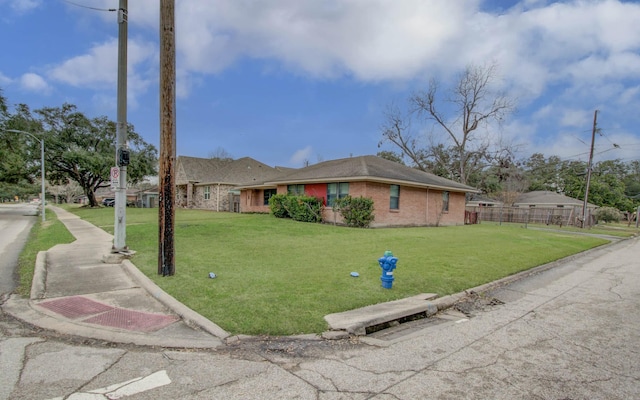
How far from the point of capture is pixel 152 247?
10070 mm

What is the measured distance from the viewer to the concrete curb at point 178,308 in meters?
4.22

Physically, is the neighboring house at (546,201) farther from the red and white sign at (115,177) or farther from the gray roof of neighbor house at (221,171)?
the red and white sign at (115,177)

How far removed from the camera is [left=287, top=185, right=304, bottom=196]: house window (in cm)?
2198

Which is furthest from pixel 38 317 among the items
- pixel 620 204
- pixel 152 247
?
pixel 620 204

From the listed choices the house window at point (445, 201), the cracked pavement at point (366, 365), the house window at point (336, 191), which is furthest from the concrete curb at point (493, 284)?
the house window at point (445, 201)

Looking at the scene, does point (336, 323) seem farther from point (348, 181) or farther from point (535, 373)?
point (348, 181)

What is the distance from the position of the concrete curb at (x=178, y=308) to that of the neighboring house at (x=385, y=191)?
12560 mm

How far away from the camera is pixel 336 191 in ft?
64.5

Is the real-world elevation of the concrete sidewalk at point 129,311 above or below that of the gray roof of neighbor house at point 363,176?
below

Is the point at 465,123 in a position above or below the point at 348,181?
above

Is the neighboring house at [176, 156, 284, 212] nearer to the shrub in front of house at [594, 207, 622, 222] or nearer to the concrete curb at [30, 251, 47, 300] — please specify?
the concrete curb at [30, 251, 47, 300]

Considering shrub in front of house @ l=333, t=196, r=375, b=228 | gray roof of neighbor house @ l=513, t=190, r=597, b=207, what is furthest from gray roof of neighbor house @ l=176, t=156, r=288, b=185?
gray roof of neighbor house @ l=513, t=190, r=597, b=207

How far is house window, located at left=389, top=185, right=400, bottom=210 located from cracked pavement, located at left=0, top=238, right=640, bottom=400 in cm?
1467

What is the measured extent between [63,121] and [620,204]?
76.1 meters
